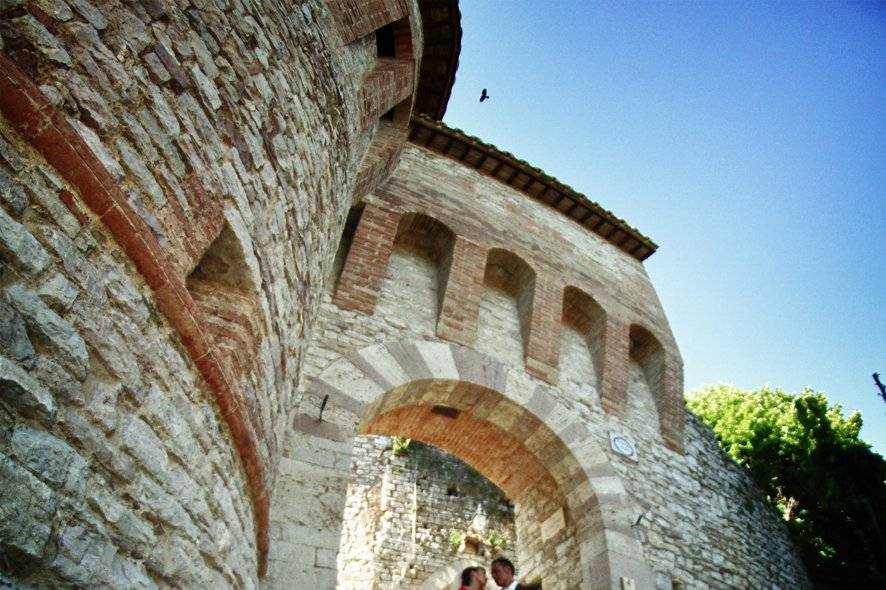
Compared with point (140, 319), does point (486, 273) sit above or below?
above

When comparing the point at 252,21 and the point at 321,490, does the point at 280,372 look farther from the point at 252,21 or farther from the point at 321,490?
the point at 252,21

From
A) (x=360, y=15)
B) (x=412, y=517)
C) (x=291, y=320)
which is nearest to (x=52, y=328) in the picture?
(x=291, y=320)

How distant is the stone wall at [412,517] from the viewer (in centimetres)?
963

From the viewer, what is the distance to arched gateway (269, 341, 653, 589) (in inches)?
216

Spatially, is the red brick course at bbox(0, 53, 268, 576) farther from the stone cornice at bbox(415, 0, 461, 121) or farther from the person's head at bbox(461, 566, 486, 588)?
the stone cornice at bbox(415, 0, 461, 121)

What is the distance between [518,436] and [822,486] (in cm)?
640

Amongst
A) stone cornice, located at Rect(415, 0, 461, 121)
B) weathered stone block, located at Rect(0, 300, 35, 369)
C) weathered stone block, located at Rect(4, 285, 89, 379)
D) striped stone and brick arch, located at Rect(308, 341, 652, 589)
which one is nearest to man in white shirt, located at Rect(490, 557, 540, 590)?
striped stone and brick arch, located at Rect(308, 341, 652, 589)

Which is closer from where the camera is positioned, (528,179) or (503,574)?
(503,574)

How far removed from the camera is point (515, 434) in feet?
21.2

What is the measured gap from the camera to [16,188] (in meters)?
1.59

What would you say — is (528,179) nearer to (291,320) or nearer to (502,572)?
(502,572)

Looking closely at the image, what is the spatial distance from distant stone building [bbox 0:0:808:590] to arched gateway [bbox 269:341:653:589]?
3 cm

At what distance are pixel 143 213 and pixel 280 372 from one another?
157 cm

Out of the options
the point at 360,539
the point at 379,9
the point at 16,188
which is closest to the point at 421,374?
the point at 379,9
